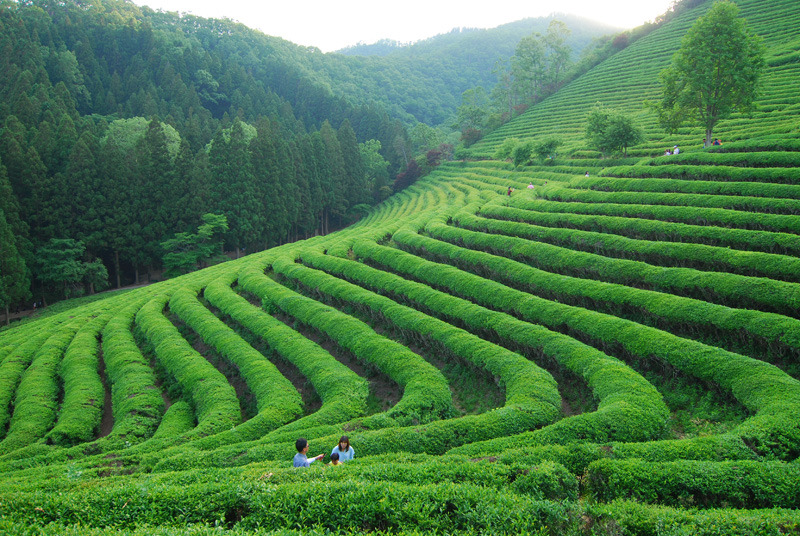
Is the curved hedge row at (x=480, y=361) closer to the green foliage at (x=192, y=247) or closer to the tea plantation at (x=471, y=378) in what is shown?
the tea plantation at (x=471, y=378)

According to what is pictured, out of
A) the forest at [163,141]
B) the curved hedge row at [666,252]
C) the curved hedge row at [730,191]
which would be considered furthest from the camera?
the forest at [163,141]

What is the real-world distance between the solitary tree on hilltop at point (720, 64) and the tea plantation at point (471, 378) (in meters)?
2.92

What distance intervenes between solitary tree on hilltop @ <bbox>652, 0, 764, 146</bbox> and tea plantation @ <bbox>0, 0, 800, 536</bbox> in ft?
Answer: 9.59

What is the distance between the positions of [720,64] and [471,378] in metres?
29.7

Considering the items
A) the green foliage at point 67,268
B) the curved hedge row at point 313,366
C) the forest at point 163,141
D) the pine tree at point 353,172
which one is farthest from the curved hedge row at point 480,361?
the pine tree at point 353,172

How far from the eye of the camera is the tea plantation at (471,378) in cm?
781

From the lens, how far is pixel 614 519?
714 cm

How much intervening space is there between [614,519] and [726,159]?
29.3 m

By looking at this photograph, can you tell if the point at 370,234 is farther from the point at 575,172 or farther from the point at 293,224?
the point at 293,224

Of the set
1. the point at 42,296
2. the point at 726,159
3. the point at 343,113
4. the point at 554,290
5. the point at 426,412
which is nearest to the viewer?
the point at 426,412

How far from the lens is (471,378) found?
18.1 m

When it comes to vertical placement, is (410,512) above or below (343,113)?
below

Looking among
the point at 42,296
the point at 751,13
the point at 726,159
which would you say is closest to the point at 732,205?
the point at 726,159

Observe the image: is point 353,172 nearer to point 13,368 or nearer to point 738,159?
point 738,159
